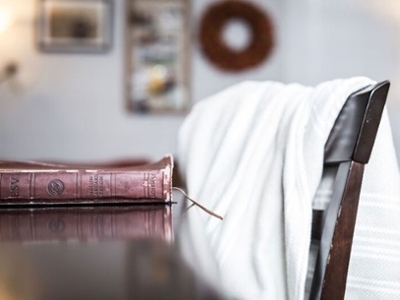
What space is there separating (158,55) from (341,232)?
2.54 metres

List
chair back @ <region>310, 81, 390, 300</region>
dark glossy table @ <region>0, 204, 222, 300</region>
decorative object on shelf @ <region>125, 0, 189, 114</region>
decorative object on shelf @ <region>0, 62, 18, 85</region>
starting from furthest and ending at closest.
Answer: decorative object on shelf @ <region>125, 0, 189, 114</region> → decorative object on shelf @ <region>0, 62, 18, 85</region> → chair back @ <region>310, 81, 390, 300</region> → dark glossy table @ <region>0, 204, 222, 300</region>

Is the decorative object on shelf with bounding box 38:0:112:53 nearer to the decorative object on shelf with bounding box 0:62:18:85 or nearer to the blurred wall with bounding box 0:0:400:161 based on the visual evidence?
the blurred wall with bounding box 0:0:400:161

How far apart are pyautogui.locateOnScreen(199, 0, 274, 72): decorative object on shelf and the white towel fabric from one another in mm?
2224

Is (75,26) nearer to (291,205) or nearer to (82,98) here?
(82,98)

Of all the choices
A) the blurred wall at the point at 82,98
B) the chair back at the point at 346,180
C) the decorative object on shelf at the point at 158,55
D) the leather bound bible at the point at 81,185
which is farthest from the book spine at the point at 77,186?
the decorative object on shelf at the point at 158,55

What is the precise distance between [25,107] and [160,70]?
794 mm

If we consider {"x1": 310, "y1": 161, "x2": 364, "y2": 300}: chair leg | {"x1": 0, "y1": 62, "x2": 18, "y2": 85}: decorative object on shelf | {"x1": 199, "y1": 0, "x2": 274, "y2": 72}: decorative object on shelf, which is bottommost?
{"x1": 310, "y1": 161, "x2": 364, "y2": 300}: chair leg

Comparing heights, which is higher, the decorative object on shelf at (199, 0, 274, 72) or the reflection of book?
the decorative object on shelf at (199, 0, 274, 72)

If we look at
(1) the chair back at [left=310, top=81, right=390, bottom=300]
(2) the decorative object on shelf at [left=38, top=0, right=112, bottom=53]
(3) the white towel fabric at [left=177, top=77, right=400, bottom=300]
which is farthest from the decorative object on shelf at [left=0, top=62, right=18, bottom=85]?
(1) the chair back at [left=310, top=81, right=390, bottom=300]

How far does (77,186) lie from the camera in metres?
0.74

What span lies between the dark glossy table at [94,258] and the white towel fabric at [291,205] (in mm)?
80

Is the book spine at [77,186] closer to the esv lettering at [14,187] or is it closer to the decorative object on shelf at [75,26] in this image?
the esv lettering at [14,187]

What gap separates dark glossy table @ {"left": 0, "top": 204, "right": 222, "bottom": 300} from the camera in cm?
32

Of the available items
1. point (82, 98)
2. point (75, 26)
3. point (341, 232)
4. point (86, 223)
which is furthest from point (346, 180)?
point (75, 26)
